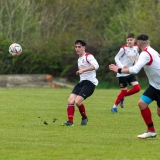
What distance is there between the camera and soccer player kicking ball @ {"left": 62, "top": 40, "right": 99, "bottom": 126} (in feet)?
45.7

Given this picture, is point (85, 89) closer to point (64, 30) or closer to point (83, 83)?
point (83, 83)

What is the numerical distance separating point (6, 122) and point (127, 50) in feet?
17.6

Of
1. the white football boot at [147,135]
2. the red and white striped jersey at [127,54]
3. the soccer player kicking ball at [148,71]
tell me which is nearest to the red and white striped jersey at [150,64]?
the soccer player kicking ball at [148,71]

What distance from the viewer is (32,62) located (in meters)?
37.4

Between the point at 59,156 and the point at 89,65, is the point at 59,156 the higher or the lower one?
the lower one

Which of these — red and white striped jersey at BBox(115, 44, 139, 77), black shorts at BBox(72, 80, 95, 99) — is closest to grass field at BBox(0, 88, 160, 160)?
black shorts at BBox(72, 80, 95, 99)

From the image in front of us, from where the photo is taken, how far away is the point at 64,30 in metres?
44.5

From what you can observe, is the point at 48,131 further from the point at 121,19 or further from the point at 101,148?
the point at 121,19

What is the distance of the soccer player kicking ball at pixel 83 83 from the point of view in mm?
13938

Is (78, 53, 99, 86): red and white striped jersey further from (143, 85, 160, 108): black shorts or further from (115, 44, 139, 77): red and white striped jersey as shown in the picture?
(115, 44, 139, 77): red and white striped jersey

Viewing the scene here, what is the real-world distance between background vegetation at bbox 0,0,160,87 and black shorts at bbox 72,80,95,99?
72.3ft

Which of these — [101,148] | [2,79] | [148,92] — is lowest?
[2,79]

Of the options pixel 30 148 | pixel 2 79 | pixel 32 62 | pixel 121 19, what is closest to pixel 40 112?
pixel 30 148

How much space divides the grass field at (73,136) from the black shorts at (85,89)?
0.70 metres
